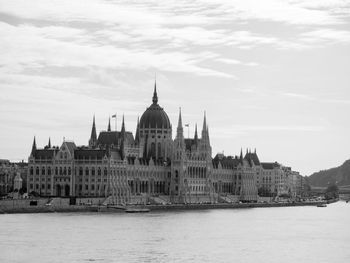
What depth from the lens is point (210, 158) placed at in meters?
192

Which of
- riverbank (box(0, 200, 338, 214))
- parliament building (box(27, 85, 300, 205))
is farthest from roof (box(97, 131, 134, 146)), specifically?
riverbank (box(0, 200, 338, 214))

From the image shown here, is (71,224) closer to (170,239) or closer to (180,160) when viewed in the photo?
(170,239)

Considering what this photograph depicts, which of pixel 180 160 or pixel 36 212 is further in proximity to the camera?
pixel 180 160

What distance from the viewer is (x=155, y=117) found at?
188750 mm

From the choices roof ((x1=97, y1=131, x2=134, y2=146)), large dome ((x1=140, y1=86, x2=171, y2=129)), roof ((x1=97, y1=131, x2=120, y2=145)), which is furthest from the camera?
large dome ((x1=140, y1=86, x2=171, y2=129))

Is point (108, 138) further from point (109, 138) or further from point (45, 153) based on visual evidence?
point (45, 153)

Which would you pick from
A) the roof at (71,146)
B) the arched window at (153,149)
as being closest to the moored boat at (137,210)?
the roof at (71,146)

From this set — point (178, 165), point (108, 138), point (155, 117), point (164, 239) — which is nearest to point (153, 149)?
point (155, 117)

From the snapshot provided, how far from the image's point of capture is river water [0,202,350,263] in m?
78.4

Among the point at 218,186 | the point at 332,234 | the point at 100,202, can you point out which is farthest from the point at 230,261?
the point at 218,186

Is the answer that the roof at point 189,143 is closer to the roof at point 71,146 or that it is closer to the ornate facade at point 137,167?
the ornate facade at point 137,167

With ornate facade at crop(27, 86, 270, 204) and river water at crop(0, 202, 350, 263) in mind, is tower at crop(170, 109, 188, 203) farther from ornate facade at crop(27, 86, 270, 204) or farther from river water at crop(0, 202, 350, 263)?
river water at crop(0, 202, 350, 263)

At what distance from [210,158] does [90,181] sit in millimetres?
38317

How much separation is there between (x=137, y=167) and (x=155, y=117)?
66.3ft
